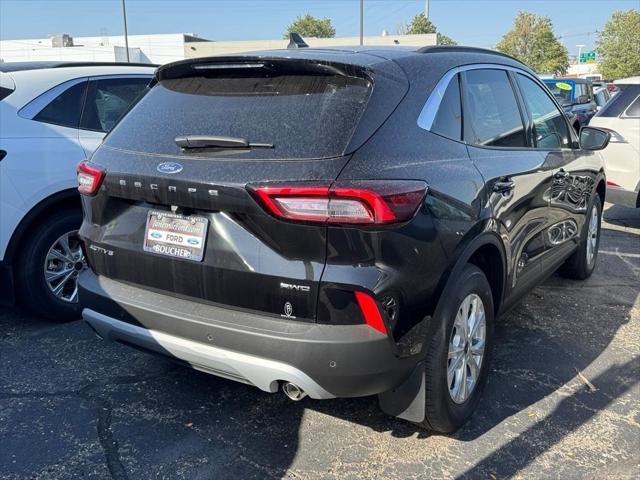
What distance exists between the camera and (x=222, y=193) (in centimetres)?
240

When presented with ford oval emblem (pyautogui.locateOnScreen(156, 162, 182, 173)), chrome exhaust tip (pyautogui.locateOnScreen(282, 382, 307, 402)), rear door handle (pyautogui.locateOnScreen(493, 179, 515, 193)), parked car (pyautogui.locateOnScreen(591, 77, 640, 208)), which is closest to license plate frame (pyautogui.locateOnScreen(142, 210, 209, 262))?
ford oval emblem (pyautogui.locateOnScreen(156, 162, 182, 173))

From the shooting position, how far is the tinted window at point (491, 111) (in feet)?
10.3

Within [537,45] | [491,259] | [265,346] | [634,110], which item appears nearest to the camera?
[265,346]

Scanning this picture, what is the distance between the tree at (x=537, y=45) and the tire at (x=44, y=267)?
59091 mm

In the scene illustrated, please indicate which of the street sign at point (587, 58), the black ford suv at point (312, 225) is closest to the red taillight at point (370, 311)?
the black ford suv at point (312, 225)

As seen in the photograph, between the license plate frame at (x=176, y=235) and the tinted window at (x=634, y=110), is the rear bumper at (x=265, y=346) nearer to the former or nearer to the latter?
the license plate frame at (x=176, y=235)

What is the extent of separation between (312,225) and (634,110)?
661 centimetres

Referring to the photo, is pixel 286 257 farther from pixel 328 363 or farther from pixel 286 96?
pixel 286 96

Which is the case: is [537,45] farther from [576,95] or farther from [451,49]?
[451,49]

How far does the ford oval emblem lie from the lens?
2.55 m

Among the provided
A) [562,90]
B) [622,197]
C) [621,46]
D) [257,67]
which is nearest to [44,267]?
[257,67]

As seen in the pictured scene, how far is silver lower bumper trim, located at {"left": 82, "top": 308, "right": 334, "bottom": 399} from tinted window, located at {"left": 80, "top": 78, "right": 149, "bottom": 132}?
2.13 meters

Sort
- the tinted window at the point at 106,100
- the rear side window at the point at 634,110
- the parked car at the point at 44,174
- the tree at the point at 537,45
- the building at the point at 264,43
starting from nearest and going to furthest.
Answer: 1. the parked car at the point at 44,174
2. the tinted window at the point at 106,100
3. the rear side window at the point at 634,110
4. the building at the point at 264,43
5. the tree at the point at 537,45

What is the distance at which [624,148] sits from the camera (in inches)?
284
